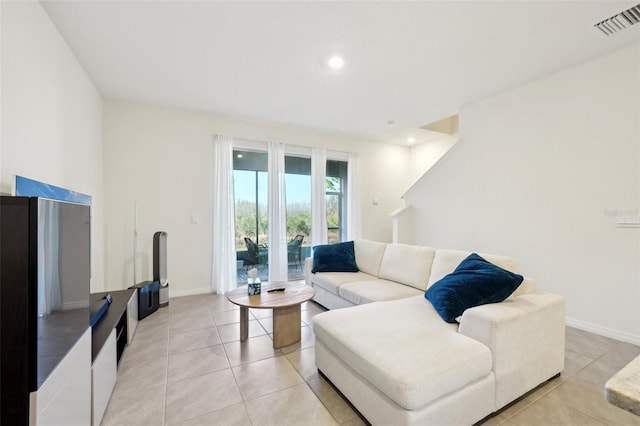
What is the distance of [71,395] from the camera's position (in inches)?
49.6

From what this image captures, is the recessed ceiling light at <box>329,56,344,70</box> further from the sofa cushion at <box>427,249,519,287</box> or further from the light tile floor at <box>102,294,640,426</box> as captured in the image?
the light tile floor at <box>102,294,640,426</box>

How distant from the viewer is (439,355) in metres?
1.46

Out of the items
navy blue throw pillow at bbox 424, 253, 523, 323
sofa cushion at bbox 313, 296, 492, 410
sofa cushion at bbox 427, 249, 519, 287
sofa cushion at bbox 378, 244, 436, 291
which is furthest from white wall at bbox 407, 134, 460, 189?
sofa cushion at bbox 313, 296, 492, 410

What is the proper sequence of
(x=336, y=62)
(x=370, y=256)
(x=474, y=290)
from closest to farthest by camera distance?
(x=474, y=290) → (x=336, y=62) → (x=370, y=256)

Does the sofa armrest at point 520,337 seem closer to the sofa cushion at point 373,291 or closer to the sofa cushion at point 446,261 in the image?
the sofa cushion at point 446,261

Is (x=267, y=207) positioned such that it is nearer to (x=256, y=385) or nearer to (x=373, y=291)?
(x=373, y=291)

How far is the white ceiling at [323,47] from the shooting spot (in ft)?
6.86

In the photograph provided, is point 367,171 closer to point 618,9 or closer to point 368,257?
point 368,257

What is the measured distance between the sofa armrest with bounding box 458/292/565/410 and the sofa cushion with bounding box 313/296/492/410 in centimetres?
10

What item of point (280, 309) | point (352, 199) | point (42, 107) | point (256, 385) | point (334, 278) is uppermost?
point (42, 107)

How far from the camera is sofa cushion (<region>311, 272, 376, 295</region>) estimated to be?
3215 millimetres

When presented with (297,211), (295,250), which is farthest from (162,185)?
(295,250)

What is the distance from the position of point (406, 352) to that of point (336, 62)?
2631 millimetres

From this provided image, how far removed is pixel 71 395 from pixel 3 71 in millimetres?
1782
